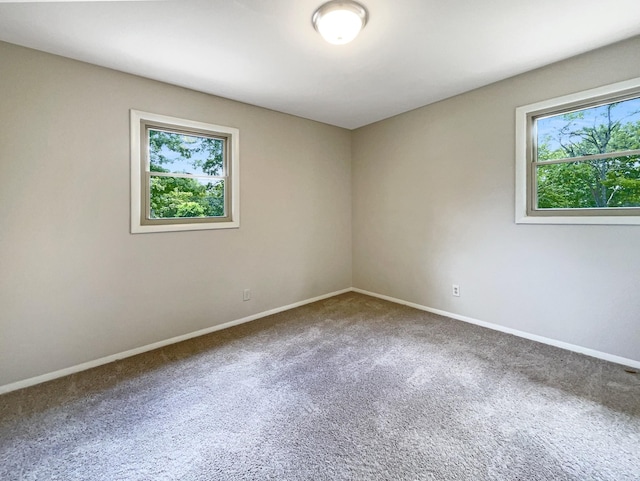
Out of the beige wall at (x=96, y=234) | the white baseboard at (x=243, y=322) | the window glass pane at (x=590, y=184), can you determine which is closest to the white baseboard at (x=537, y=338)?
the white baseboard at (x=243, y=322)

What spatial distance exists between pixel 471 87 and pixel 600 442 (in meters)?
2.97

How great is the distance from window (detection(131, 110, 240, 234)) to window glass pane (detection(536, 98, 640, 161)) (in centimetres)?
304

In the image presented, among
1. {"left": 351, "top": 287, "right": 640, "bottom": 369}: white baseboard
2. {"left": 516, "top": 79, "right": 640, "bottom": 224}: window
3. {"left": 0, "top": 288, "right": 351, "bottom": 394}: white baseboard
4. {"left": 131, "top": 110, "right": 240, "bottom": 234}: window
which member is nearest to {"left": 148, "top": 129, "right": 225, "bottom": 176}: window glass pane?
{"left": 131, "top": 110, "right": 240, "bottom": 234}: window

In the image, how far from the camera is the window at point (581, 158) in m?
2.26

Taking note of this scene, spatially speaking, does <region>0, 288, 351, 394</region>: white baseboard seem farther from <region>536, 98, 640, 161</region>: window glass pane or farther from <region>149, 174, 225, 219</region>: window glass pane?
<region>536, 98, 640, 161</region>: window glass pane

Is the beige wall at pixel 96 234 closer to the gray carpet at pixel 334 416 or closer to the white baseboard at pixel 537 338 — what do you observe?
the gray carpet at pixel 334 416

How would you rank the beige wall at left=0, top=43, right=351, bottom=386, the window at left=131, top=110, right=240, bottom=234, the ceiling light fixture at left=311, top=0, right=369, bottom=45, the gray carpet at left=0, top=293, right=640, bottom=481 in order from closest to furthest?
the gray carpet at left=0, top=293, right=640, bottom=481 → the ceiling light fixture at left=311, top=0, right=369, bottom=45 → the beige wall at left=0, top=43, right=351, bottom=386 → the window at left=131, top=110, right=240, bottom=234

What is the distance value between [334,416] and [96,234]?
2.31 metres

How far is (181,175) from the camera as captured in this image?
2.88 metres

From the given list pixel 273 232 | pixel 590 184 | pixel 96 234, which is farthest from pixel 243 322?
pixel 590 184

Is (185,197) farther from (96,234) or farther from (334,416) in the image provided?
(334,416)

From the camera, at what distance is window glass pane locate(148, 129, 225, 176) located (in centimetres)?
274

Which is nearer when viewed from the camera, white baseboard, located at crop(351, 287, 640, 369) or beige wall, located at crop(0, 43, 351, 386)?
beige wall, located at crop(0, 43, 351, 386)

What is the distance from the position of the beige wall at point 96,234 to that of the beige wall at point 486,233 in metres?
1.53
